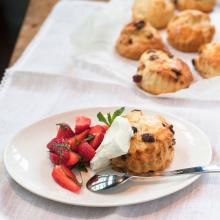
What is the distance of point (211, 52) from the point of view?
2203 millimetres

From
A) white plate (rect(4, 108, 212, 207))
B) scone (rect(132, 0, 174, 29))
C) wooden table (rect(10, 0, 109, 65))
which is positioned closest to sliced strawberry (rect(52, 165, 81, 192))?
white plate (rect(4, 108, 212, 207))

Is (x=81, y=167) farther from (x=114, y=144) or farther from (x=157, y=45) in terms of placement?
(x=157, y=45)

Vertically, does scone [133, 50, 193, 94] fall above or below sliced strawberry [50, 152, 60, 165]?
below

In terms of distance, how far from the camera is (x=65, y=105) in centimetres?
204

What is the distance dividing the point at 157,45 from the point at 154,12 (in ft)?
1.00

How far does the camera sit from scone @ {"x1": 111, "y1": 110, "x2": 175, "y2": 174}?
1470 millimetres

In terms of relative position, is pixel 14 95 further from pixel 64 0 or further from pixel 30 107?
pixel 64 0

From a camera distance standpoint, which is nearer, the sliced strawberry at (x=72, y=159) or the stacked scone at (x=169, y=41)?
the sliced strawberry at (x=72, y=159)

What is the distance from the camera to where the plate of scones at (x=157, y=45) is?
210cm

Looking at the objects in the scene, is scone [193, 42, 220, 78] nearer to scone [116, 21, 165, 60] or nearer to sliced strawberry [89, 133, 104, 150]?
scone [116, 21, 165, 60]

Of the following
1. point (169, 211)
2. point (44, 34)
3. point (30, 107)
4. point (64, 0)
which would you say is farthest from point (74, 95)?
point (64, 0)

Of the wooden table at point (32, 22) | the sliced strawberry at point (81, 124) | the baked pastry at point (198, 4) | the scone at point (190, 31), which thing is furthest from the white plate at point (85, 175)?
the baked pastry at point (198, 4)

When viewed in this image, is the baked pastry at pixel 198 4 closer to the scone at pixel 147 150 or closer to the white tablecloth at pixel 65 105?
the white tablecloth at pixel 65 105

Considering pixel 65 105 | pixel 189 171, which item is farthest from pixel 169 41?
pixel 189 171
